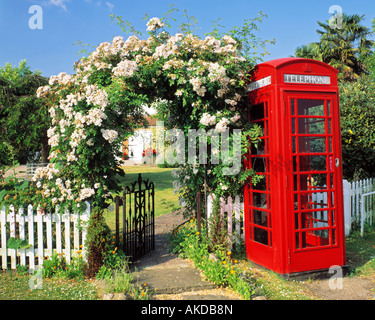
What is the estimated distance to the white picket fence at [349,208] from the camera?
6.08m

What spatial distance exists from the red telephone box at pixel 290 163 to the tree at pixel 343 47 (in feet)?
63.9

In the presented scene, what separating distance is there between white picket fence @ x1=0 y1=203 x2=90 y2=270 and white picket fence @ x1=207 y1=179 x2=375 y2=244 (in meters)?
2.41

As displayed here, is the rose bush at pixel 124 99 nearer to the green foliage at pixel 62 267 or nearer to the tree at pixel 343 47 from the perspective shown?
the green foliage at pixel 62 267

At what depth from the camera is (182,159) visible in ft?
21.4

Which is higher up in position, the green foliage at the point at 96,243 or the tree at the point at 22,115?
the tree at the point at 22,115

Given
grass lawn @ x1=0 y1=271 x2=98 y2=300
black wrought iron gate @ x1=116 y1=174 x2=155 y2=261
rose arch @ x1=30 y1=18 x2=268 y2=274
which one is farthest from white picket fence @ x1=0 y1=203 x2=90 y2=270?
black wrought iron gate @ x1=116 y1=174 x2=155 y2=261

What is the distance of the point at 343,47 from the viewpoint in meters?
22.8

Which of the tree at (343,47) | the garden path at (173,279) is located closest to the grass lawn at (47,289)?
the garden path at (173,279)

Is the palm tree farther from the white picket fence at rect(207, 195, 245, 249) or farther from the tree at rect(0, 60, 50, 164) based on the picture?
the white picket fence at rect(207, 195, 245, 249)

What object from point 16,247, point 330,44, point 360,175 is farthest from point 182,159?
point 330,44

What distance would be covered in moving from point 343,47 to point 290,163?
2182cm

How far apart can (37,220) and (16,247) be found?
57cm

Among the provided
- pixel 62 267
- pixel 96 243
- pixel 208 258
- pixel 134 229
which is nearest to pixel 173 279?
pixel 208 258

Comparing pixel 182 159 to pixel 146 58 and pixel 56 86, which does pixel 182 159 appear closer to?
pixel 146 58
